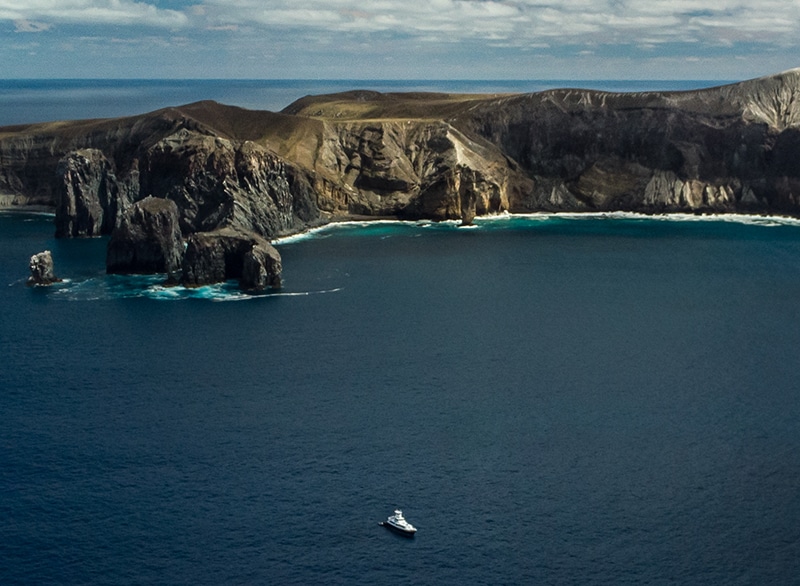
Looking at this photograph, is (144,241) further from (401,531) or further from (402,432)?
(401,531)

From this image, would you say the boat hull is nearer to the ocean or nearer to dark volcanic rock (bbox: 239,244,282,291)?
the ocean

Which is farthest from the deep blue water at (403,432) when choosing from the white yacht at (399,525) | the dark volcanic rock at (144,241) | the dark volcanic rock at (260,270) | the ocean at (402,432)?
the dark volcanic rock at (144,241)

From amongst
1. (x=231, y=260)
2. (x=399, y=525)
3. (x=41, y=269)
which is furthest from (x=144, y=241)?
(x=399, y=525)

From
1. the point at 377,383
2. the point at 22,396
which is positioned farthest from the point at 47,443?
the point at 377,383

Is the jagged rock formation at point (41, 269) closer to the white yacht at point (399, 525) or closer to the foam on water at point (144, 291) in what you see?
the foam on water at point (144, 291)

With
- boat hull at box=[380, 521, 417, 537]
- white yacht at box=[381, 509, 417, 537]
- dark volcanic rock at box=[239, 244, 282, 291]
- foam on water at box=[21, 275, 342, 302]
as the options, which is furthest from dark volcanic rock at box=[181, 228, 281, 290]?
boat hull at box=[380, 521, 417, 537]
